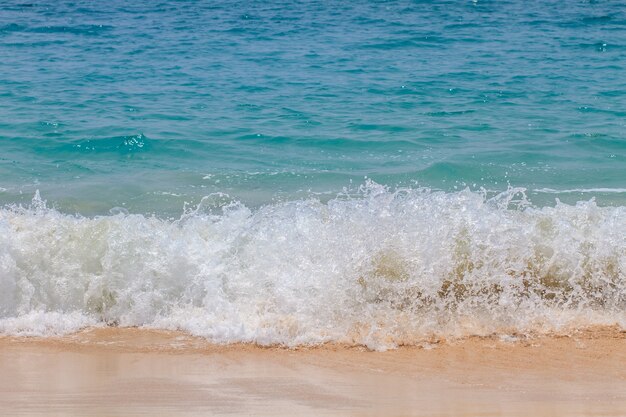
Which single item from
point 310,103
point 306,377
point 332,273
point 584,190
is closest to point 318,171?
point 584,190

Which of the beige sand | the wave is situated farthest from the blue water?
the beige sand

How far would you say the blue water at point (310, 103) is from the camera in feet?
26.9

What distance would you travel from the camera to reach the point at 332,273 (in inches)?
213

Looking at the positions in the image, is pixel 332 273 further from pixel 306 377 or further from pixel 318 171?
pixel 318 171

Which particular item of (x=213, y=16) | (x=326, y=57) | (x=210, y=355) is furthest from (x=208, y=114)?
(x=213, y=16)

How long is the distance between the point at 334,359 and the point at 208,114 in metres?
6.20

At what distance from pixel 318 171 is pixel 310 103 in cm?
262

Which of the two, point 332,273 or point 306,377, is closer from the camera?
point 306,377

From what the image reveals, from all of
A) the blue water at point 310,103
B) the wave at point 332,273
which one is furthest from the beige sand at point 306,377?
the blue water at point 310,103

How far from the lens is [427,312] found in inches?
207

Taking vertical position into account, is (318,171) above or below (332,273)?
below

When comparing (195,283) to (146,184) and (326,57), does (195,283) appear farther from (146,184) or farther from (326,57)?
(326,57)

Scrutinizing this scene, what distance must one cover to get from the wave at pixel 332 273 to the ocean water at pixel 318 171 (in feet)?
0.05

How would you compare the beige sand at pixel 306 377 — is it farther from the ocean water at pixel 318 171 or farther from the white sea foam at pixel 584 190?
the white sea foam at pixel 584 190
